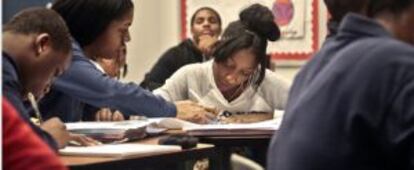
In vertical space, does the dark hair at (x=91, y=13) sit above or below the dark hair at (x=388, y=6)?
above

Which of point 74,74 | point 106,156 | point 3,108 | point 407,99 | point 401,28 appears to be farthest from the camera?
point 74,74

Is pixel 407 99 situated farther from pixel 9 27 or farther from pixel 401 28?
pixel 9 27

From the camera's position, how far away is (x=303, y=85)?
135 cm

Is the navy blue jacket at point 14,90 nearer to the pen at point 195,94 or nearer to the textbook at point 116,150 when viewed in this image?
the textbook at point 116,150

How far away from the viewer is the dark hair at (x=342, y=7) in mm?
1384

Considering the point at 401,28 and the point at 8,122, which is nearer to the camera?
the point at 8,122

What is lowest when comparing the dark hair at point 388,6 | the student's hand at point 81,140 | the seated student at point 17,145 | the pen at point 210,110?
the pen at point 210,110

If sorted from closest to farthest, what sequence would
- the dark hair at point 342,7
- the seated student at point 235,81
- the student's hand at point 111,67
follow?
the dark hair at point 342,7 → the student's hand at point 111,67 → the seated student at point 235,81

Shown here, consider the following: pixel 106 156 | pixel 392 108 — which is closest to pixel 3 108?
pixel 392 108

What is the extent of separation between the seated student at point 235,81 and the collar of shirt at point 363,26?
2054 millimetres

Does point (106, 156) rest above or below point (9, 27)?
below

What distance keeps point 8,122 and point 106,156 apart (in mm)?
1023

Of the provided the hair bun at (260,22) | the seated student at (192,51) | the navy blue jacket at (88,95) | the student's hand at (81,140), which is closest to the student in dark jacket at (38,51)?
the student's hand at (81,140)

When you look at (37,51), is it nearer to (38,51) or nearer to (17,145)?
(38,51)
